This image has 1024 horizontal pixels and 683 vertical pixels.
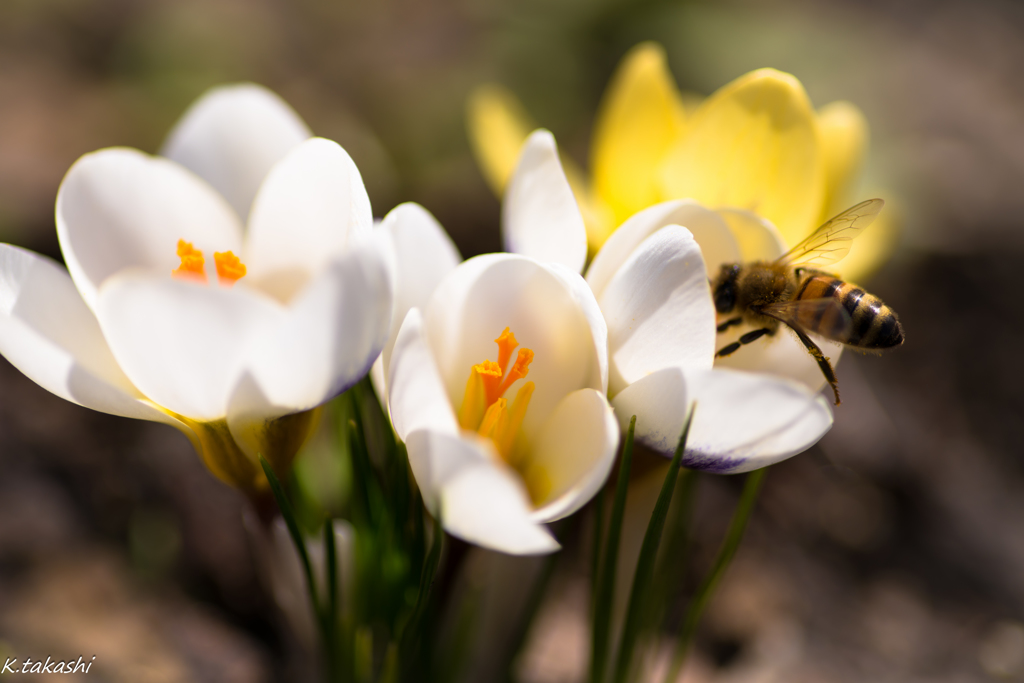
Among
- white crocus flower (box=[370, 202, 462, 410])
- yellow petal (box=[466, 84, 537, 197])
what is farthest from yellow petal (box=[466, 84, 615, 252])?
white crocus flower (box=[370, 202, 462, 410])

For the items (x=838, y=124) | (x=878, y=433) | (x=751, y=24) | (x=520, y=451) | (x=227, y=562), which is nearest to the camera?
(x=520, y=451)

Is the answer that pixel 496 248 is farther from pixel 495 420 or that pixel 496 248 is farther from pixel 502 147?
pixel 495 420

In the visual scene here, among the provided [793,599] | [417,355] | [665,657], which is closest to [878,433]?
[793,599]

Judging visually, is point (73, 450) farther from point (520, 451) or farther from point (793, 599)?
point (793, 599)

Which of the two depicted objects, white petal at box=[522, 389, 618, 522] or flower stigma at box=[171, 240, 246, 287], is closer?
white petal at box=[522, 389, 618, 522]

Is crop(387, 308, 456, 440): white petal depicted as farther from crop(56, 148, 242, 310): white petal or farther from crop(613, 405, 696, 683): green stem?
crop(56, 148, 242, 310): white petal

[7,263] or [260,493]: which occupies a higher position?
[7,263]
